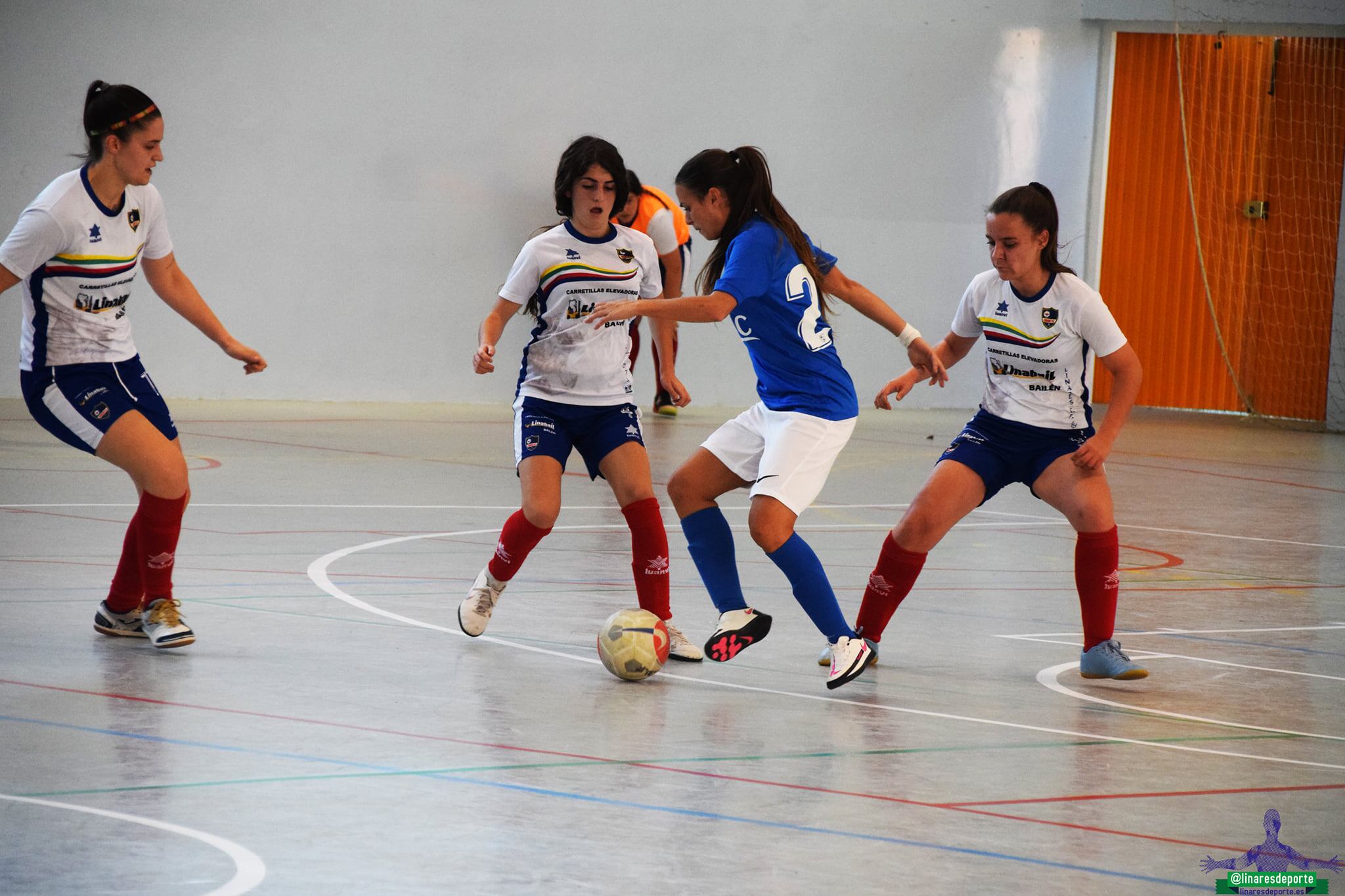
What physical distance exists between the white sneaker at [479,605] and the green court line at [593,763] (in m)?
1.28

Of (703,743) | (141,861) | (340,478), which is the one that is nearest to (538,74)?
(340,478)

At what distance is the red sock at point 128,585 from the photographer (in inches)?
176

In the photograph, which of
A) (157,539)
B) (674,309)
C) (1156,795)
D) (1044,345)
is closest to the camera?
(1156,795)

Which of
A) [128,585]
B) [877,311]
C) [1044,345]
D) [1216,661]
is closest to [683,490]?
[877,311]

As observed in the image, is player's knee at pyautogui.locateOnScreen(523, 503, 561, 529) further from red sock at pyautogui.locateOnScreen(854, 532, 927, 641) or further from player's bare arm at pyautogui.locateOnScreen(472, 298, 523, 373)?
red sock at pyautogui.locateOnScreen(854, 532, 927, 641)

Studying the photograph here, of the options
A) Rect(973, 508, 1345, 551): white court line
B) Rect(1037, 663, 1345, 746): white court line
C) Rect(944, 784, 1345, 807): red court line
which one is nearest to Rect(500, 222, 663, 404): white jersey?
Rect(1037, 663, 1345, 746): white court line

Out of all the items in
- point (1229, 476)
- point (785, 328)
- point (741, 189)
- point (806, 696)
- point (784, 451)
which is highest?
point (741, 189)

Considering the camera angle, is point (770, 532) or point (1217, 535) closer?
point (770, 532)

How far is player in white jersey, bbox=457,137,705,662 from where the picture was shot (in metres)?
4.58

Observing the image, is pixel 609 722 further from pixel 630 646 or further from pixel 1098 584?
pixel 1098 584

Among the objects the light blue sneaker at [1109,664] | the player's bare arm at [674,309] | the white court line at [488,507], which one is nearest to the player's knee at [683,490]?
the player's bare arm at [674,309]

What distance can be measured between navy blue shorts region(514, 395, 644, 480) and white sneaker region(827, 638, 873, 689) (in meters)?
0.92

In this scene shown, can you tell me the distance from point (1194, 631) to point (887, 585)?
1.23 meters

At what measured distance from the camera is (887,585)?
459 cm
